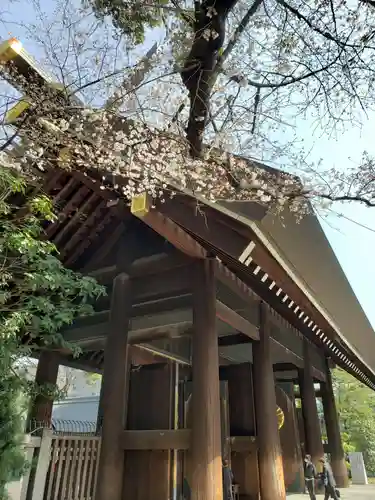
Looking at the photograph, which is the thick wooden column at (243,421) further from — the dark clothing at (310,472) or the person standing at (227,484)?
the dark clothing at (310,472)

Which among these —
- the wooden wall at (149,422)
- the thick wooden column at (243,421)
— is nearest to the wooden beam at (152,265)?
the wooden wall at (149,422)

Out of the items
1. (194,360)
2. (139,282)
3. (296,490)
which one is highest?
(139,282)

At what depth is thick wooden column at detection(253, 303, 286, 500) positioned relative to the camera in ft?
16.4

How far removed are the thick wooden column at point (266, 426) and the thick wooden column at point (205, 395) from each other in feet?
5.24

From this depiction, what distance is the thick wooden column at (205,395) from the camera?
146 inches

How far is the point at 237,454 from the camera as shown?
20.9 feet

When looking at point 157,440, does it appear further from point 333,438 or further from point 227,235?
point 333,438

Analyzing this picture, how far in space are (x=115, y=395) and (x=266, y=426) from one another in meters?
2.30

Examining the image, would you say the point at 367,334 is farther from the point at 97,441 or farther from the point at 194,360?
the point at 97,441

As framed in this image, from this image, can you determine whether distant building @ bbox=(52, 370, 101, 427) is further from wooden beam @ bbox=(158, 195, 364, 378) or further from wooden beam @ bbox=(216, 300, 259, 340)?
wooden beam @ bbox=(158, 195, 364, 378)

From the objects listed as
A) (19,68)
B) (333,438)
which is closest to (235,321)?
(19,68)

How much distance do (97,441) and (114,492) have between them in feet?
1.86

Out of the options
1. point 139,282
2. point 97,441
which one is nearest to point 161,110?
point 139,282

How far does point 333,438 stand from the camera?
9.57 metres
